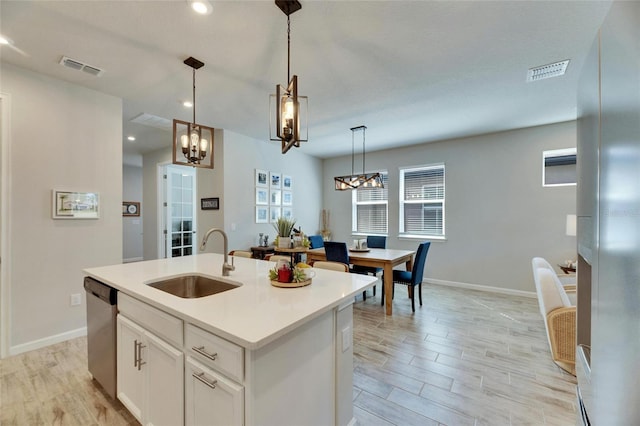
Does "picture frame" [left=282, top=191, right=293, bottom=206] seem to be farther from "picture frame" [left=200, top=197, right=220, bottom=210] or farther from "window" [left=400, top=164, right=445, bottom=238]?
"window" [left=400, top=164, right=445, bottom=238]

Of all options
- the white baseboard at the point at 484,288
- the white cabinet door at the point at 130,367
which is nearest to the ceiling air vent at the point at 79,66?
the white cabinet door at the point at 130,367

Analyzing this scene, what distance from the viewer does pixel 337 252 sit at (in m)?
3.82

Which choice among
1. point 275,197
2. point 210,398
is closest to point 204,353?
point 210,398

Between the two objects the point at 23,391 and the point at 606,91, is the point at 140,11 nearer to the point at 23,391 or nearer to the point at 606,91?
the point at 606,91

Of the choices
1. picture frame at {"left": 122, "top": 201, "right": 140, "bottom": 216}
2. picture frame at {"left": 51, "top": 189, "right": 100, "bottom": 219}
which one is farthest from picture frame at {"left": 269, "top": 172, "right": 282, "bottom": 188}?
picture frame at {"left": 122, "top": 201, "right": 140, "bottom": 216}

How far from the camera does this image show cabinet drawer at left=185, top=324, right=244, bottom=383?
106 centimetres

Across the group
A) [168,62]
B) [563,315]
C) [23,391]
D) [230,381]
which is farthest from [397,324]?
[168,62]

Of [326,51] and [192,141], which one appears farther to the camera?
[192,141]

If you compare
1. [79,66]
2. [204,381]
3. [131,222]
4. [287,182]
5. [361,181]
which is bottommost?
[204,381]

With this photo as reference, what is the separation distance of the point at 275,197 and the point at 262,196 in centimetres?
36

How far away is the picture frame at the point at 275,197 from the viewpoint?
5.43 metres

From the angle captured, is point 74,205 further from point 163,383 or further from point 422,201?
point 422,201

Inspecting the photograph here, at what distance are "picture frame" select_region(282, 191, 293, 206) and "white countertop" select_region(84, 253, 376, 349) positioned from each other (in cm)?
350

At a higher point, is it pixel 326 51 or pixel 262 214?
pixel 326 51
